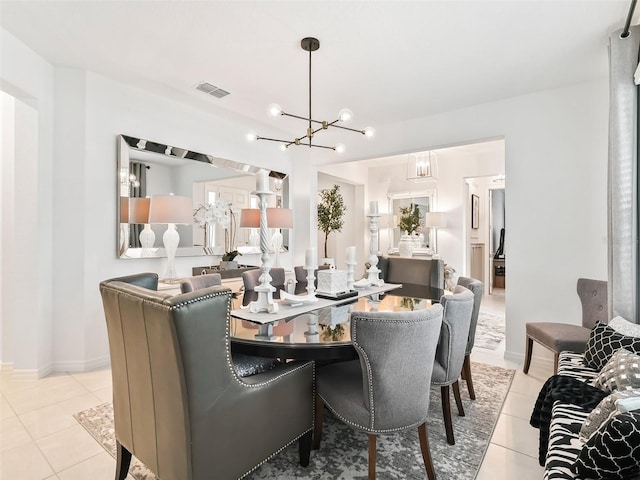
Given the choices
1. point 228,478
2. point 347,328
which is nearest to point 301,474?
point 228,478

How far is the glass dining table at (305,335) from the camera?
1478mm

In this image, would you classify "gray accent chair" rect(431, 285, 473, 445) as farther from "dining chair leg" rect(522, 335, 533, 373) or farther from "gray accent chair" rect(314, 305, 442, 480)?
"dining chair leg" rect(522, 335, 533, 373)

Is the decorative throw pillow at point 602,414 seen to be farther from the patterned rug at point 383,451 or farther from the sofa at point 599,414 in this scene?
the patterned rug at point 383,451

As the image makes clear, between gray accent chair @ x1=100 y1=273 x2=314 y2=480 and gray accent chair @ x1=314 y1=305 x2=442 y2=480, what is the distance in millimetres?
355

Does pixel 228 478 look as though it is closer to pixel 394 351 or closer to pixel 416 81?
pixel 394 351

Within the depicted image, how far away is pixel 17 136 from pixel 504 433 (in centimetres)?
439

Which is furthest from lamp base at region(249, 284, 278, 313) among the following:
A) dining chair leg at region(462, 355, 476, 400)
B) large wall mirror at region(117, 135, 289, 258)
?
large wall mirror at region(117, 135, 289, 258)

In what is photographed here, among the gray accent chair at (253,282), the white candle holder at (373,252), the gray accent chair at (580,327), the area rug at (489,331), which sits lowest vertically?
the area rug at (489,331)

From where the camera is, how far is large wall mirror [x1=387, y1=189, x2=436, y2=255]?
6.33m

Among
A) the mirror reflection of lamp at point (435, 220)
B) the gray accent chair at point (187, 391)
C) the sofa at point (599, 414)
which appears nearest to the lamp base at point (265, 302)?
the gray accent chair at point (187, 391)

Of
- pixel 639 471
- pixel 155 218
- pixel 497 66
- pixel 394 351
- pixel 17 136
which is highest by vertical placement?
pixel 497 66

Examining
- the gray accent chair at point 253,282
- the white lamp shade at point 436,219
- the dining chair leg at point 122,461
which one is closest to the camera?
the dining chair leg at point 122,461

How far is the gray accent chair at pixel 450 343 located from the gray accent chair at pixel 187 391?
876 millimetres

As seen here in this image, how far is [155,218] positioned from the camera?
3.11 meters
